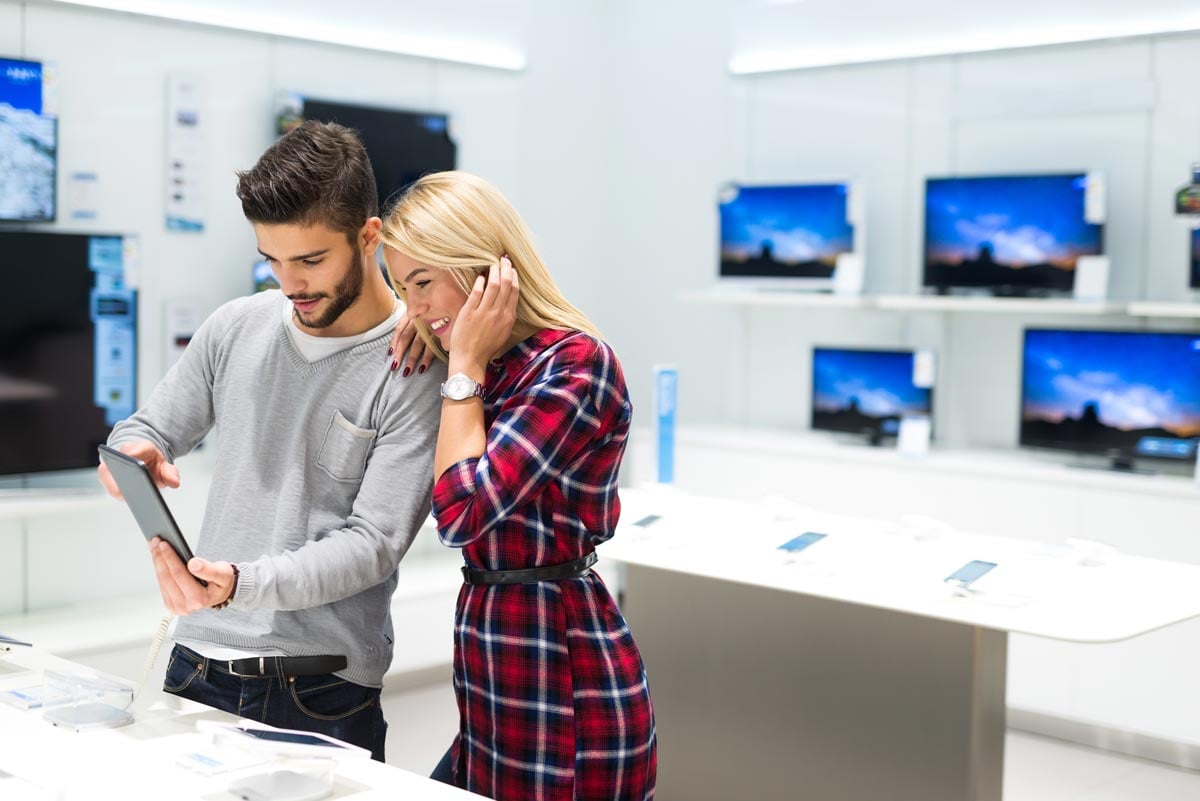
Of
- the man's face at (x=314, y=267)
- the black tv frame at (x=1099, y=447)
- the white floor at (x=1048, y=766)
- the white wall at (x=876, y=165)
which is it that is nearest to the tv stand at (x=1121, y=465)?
the black tv frame at (x=1099, y=447)

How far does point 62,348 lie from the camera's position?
4.33 metres

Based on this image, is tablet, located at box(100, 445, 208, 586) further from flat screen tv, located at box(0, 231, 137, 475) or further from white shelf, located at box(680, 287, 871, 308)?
white shelf, located at box(680, 287, 871, 308)

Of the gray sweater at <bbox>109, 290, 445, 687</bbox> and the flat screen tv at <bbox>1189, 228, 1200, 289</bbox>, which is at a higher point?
the flat screen tv at <bbox>1189, 228, 1200, 289</bbox>

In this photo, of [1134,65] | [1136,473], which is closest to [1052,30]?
[1134,65]

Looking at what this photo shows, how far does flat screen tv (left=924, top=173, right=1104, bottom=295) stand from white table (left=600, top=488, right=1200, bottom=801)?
2037 millimetres

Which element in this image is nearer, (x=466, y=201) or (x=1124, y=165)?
(x=466, y=201)

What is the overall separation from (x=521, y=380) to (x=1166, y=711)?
331 cm

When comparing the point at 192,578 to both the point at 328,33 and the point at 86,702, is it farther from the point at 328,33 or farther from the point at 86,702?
the point at 328,33

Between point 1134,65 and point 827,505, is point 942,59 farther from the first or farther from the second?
point 827,505

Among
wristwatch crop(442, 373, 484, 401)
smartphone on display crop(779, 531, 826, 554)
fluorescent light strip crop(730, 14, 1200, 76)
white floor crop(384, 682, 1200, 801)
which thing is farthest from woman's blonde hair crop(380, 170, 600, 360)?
fluorescent light strip crop(730, 14, 1200, 76)

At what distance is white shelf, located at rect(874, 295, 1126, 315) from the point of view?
4.71m

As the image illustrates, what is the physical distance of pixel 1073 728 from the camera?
15.2 feet

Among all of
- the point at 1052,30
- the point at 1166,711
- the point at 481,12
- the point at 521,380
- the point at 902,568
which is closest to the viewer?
the point at 521,380

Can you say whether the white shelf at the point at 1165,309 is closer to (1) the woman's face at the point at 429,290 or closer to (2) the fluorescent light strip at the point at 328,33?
(2) the fluorescent light strip at the point at 328,33
